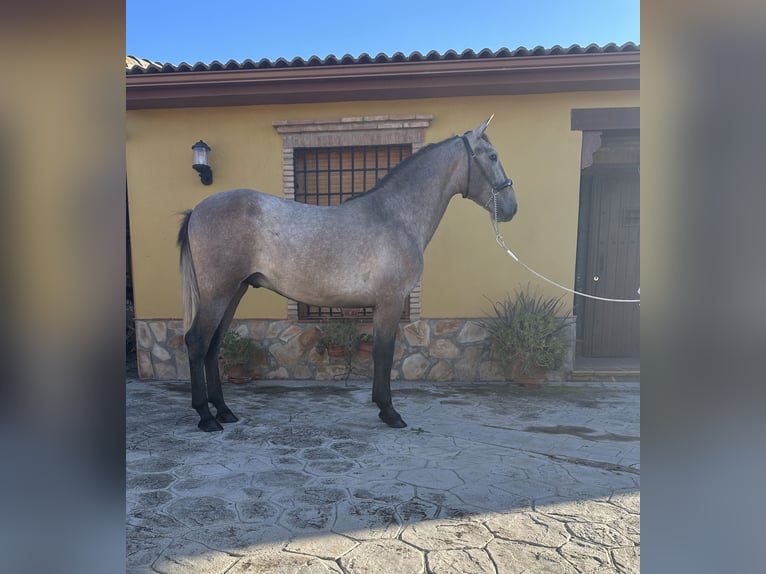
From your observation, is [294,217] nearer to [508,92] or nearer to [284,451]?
[284,451]

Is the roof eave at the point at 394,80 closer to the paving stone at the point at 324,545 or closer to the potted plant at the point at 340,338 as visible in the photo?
the potted plant at the point at 340,338

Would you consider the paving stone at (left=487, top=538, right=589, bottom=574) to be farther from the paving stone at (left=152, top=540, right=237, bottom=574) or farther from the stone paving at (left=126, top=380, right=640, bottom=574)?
the paving stone at (left=152, top=540, right=237, bottom=574)

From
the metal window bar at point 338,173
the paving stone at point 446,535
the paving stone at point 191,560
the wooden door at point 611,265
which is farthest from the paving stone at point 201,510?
the wooden door at point 611,265

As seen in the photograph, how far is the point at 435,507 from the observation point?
2.02 meters

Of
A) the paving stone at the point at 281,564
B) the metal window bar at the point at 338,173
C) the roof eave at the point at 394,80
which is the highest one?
Answer: the roof eave at the point at 394,80

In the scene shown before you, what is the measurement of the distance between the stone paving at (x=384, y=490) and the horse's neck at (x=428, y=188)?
5.01ft

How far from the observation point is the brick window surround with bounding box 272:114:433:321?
4723 millimetres

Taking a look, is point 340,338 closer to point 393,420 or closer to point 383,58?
point 393,420

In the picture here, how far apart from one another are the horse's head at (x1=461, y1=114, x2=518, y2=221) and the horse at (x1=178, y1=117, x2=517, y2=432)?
0.09 m

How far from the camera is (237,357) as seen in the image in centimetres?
461

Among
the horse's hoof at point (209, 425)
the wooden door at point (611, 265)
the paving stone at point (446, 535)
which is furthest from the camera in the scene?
the wooden door at point (611, 265)

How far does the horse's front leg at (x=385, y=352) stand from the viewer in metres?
3.15

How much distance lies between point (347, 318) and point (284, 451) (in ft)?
7.33
